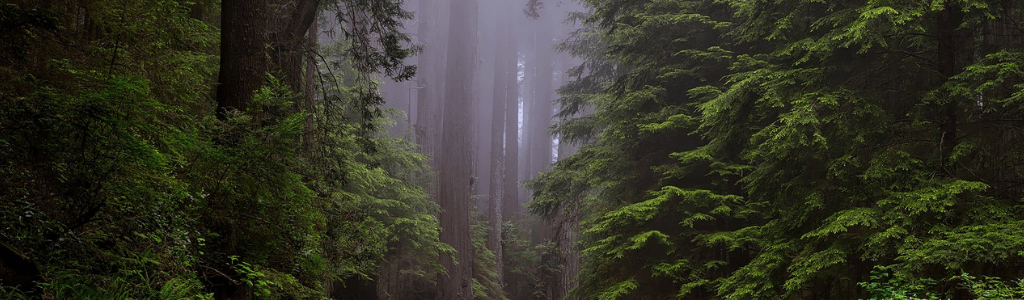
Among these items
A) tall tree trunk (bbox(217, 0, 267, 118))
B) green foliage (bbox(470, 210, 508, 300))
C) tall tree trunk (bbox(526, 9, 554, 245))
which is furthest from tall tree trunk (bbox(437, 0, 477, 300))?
tall tree trunk (bbox(526, 9, 554, 245))

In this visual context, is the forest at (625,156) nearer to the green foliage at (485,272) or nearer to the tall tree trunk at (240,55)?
the tall tree trunk at (240,55)

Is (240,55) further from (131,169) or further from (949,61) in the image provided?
(949,61)

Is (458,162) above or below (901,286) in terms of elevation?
above

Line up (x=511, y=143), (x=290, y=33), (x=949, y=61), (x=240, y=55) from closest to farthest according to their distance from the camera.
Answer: (x=240, y=55)
(x=949, y=61)
(x=290, y=33)
(x=511, y=143)

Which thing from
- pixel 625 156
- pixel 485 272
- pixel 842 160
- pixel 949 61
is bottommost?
pixel 485 272

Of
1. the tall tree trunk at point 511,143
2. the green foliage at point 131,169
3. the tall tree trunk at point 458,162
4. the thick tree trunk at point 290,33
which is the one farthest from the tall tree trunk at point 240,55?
the tall tree trunk at point 511,143

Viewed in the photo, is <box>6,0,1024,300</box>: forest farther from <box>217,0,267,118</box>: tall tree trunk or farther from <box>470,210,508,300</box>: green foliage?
<box>470,210,508,300</box>: green foliage

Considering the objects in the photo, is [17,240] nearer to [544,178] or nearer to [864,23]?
[864,23]

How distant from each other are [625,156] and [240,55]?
698cm

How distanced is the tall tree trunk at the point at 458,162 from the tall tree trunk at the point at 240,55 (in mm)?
10488

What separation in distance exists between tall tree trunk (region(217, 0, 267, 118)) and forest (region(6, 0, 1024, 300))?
20 mm

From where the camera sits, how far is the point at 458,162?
1716 centimetres

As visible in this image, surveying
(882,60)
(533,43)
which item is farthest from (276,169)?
(533,43)

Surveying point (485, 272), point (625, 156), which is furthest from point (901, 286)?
point (485, 272)
